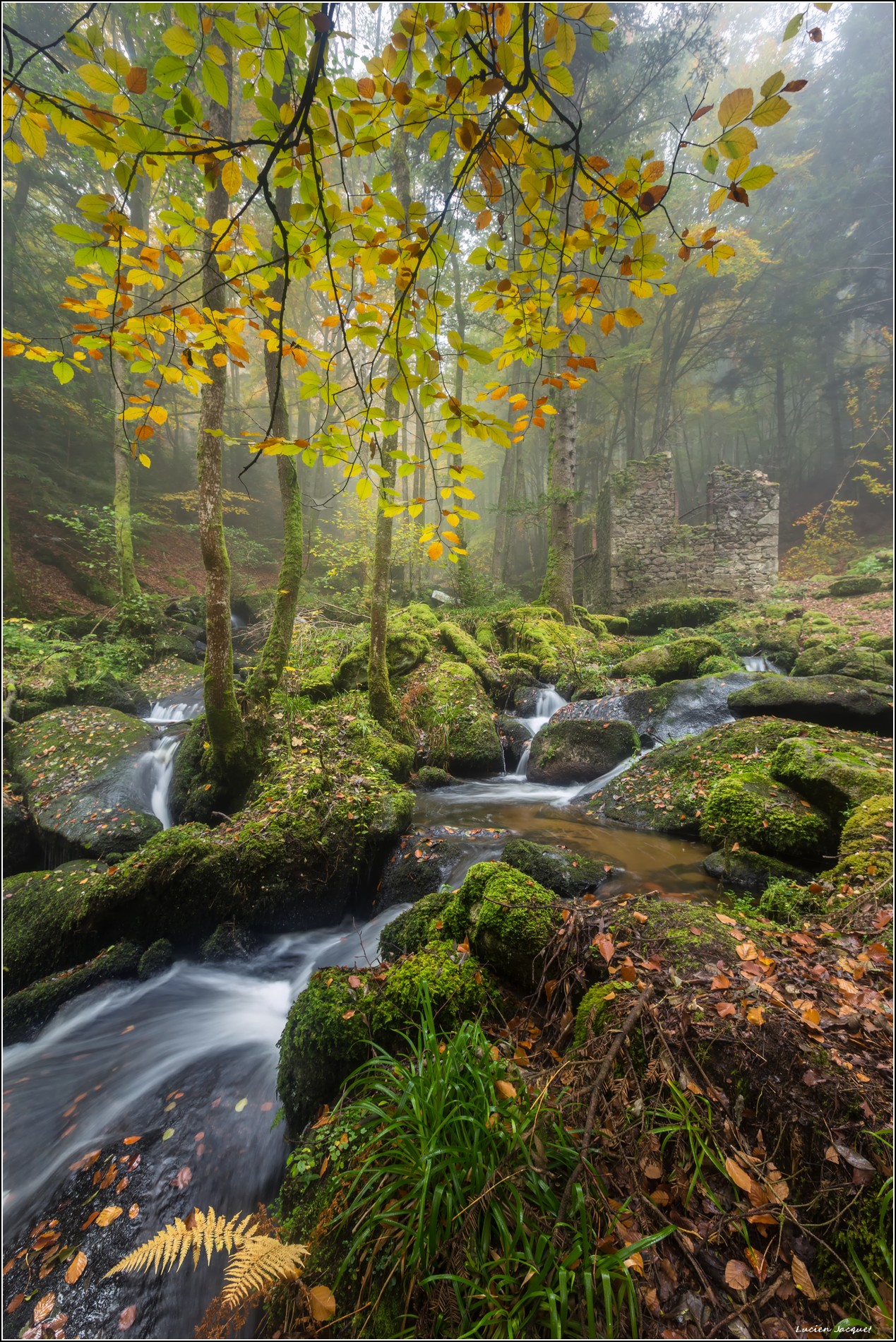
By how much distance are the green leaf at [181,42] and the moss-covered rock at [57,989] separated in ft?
17.3

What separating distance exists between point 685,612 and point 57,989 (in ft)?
44.3

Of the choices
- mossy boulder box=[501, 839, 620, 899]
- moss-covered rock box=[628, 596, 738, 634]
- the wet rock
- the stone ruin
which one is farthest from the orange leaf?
the stone ruin

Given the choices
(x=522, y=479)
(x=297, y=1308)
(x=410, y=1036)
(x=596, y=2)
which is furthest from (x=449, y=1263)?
(x=522, y=479)

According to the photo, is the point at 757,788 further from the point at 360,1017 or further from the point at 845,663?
the point at 845,663

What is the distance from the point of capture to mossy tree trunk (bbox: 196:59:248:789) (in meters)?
5.14

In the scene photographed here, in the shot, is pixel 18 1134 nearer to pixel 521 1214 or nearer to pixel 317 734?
pixel 521 1214

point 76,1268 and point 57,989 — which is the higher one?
point 57,989

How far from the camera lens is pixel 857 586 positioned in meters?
13.4

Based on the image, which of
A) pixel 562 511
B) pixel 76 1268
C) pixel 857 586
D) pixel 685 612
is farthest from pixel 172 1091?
pixel 857 586

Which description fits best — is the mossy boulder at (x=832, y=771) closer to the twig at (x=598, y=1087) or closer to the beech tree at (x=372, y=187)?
the twig at (x=598, y=1087)

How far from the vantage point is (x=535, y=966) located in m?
2.71

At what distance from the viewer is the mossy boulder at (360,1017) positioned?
2658 millimetres

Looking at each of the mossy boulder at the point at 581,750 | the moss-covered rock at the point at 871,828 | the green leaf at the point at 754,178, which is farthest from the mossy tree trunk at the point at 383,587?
the moss-covered rock at the point at 871,828

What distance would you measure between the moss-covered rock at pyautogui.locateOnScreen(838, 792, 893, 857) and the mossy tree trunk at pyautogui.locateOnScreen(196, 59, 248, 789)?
18.5ft
